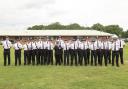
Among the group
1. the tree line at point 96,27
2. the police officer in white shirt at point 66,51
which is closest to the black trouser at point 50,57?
the police officer in white shirt at point 66,51

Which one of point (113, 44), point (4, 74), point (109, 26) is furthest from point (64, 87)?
point (109, 26)

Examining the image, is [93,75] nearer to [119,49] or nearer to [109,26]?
[119,49]

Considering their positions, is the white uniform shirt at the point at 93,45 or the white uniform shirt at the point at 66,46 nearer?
the white uniform shirt at the point at 93,45

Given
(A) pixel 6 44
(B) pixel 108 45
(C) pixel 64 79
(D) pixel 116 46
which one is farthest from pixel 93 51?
(C) pixel 64 79

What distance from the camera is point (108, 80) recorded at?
52.5 ft

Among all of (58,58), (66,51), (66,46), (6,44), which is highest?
(6,44)

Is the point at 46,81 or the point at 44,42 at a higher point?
the point at 44,42

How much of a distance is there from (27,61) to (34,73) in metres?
5.07

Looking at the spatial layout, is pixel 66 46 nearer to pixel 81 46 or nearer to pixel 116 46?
pixel 81 46

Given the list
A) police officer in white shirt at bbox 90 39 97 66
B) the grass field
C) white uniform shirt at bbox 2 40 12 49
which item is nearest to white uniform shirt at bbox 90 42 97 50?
police officer in white shirt at bbox 90 39 97 66

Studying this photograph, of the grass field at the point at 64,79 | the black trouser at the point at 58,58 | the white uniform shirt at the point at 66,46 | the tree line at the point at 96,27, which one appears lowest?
the grass field at the point at 64,79

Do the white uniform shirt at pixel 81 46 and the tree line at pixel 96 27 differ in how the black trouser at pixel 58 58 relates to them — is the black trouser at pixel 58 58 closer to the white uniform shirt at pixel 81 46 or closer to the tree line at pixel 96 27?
the white uniform shirt at pixel 81 46

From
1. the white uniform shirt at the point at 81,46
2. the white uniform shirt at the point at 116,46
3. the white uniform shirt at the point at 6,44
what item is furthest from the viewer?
the white uniform shirt at the point at 81,46

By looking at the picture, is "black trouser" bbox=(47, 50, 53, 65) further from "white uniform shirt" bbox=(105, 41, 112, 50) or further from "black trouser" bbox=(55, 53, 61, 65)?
"white uniform shirt" bbox=(105, 41, 112, 50)
